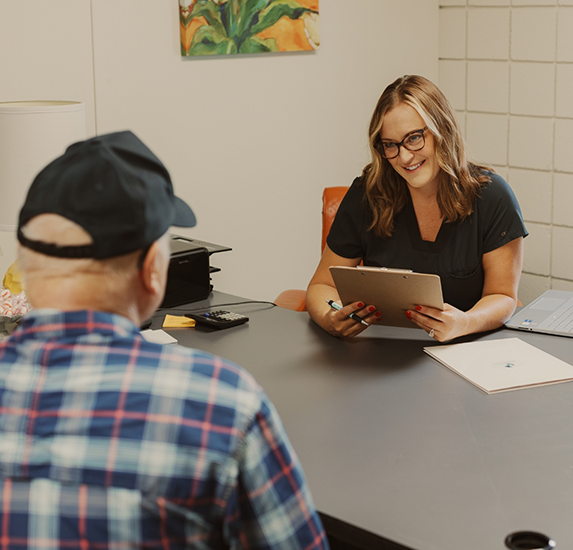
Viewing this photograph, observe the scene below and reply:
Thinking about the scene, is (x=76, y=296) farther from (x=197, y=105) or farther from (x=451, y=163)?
(x=197, y=105)

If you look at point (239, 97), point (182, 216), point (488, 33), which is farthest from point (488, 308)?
point (488, 33)

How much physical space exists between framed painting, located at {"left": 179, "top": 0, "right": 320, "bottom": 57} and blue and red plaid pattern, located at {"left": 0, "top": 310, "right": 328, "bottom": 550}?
7.54 ft

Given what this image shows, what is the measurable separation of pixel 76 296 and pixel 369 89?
3062 mm

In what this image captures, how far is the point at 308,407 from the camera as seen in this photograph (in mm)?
1539

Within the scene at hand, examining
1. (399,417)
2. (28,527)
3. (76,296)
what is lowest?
(399,417)

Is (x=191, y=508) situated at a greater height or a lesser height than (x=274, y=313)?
greater

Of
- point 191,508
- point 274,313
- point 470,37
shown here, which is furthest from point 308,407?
point 470,37

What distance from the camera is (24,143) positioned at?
1935mm

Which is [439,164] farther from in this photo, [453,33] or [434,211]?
[453,33]

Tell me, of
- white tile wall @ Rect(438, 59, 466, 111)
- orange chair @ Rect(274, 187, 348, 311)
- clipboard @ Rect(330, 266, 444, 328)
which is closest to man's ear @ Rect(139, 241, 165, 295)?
clipboard @ Rect(330, 266, 444, 328)

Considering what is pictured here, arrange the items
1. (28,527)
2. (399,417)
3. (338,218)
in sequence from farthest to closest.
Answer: (338,218)
(399,417)
(28,527)

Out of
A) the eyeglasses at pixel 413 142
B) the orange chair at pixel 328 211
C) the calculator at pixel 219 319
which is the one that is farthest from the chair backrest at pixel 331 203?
the calculator at pixel 219 319

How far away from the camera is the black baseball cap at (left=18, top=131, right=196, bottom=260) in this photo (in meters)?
0.77

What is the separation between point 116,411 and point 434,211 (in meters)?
1.61
